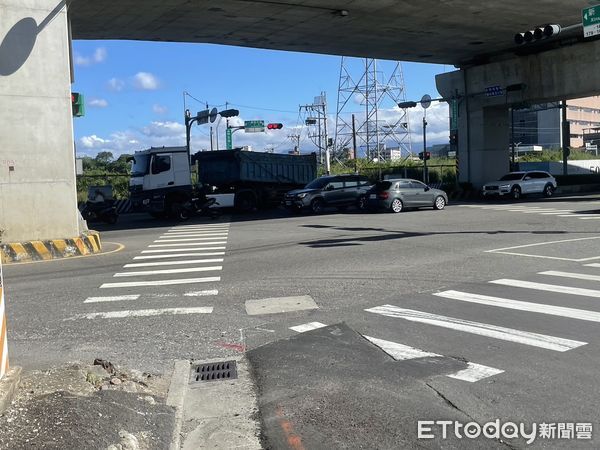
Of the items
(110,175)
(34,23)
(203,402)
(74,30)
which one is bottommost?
(203,402)

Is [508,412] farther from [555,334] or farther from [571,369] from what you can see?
[555,334]

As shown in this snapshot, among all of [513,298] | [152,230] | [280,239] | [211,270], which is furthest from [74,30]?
[513,298]

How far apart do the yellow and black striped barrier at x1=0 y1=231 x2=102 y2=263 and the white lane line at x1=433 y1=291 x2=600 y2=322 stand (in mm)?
10256

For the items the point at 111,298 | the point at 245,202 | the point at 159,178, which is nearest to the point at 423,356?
the point at 111,298

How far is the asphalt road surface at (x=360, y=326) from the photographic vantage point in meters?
4.86

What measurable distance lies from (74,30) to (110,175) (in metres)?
15.1

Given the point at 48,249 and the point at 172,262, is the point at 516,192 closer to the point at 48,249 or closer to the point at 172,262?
the point at 172,262

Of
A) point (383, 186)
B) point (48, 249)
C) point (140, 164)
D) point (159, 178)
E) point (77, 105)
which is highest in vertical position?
point (77, 105)

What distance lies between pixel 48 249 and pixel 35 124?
320 centimetres

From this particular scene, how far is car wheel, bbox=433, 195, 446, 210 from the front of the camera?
28.5 m

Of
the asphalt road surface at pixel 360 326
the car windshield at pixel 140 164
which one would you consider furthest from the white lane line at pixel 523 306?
the car windshield at pixel 140 164

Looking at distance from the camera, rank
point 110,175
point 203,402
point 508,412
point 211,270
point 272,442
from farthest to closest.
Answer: point 110,175 < point 211,270 < point 203,402 < point 508,412 < point 272,442

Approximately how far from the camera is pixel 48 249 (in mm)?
15273

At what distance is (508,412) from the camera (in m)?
4.77
